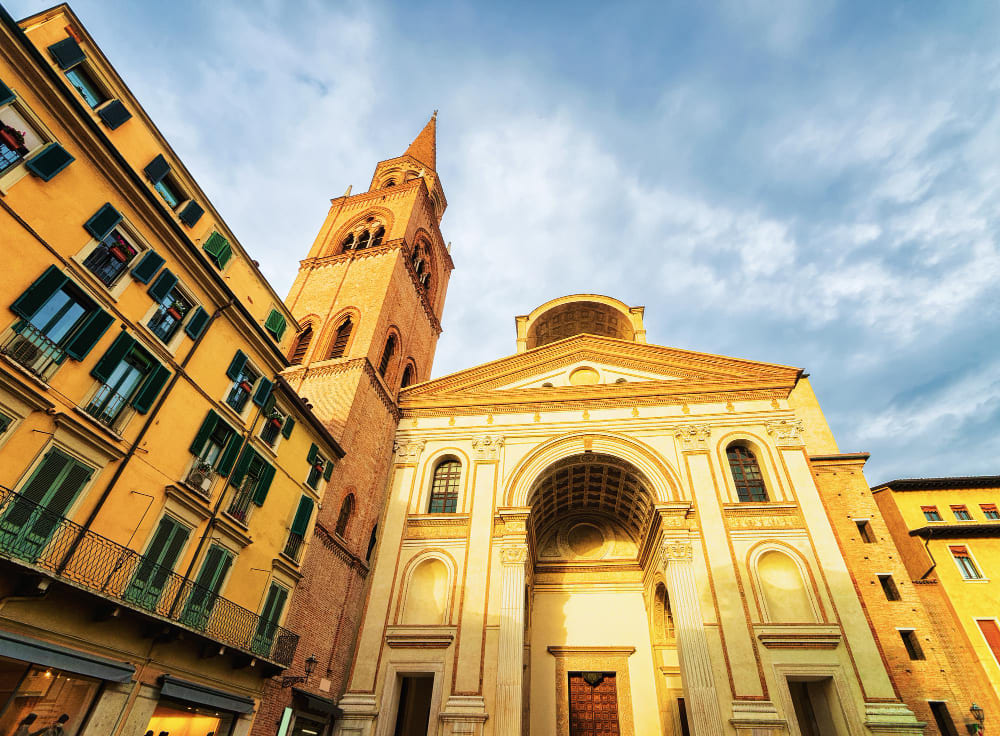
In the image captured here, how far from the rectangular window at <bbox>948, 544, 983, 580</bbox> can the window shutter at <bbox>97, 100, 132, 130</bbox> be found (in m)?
27.6

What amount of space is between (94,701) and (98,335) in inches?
242

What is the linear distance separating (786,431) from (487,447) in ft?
36.9

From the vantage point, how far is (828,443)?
70.7ft

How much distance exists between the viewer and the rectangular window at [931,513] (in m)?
20.6

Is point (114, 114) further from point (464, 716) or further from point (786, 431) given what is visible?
point (786, 431)

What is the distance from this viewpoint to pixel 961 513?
20547 mm

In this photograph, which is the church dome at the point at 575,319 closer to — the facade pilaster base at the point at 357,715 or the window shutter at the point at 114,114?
the facade pilaster base at the point at 357,715

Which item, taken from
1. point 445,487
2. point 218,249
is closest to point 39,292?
point 218,249

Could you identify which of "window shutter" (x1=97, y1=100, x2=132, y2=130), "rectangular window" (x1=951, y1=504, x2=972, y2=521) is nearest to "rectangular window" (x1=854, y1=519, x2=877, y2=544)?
"rectangular window" (x1=951, y1=504, x2=972, y2=521)

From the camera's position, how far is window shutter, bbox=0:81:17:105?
8.41 metres

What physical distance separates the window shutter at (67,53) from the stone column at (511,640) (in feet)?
55.5

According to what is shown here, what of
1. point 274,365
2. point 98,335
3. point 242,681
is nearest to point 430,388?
point 274,365

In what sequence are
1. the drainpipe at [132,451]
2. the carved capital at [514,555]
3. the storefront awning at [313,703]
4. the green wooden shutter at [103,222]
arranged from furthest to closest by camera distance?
the carved capital at [514,555], the storefront awning at [313,703], the green wooden shutter at [103,222], the drainpipe at [132,451]

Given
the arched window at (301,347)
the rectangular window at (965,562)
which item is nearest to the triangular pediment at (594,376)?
the arched window at (301,347)
